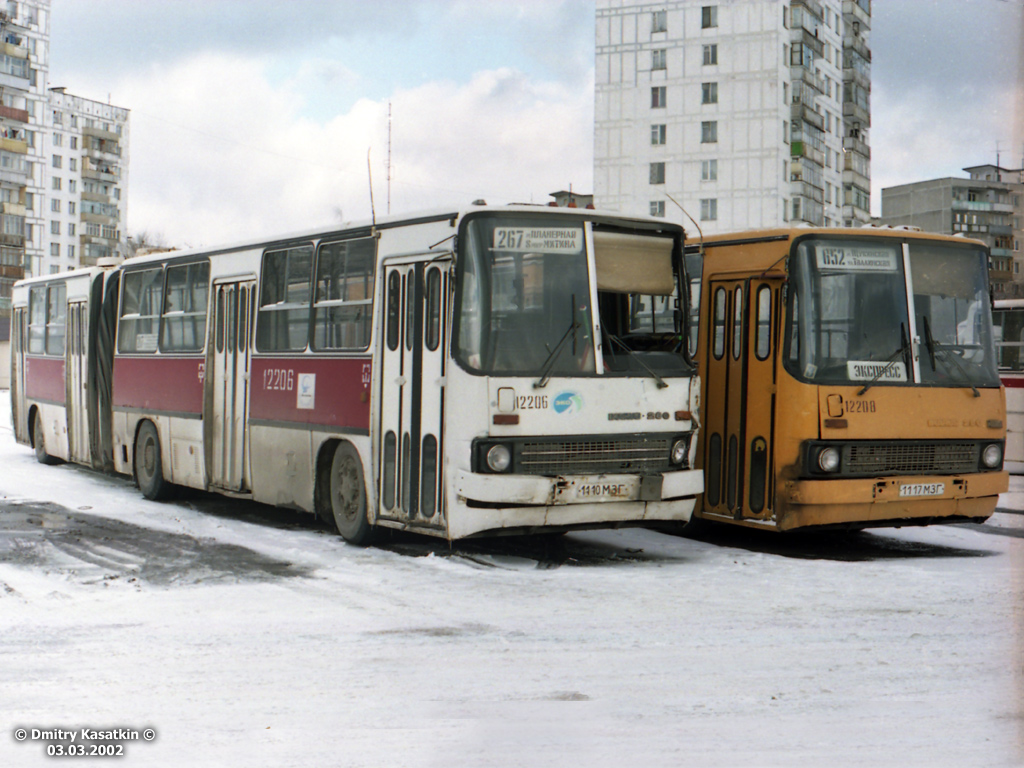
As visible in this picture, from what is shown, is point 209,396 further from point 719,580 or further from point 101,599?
point 719,580

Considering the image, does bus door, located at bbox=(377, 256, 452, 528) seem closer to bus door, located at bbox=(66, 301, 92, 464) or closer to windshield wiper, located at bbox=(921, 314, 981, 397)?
windshield wiper, located at bbox=(921, 314, 981, 397)

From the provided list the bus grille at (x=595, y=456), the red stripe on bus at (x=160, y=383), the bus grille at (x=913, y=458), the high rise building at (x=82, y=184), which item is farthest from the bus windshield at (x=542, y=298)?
the high rise building at (x=82, y=184)

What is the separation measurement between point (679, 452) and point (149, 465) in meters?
8.02

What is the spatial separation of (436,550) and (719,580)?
2.71 metres

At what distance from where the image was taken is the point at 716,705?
652cm

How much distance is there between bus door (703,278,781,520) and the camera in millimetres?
11992

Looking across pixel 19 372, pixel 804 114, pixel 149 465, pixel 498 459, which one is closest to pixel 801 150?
pixel 804 114

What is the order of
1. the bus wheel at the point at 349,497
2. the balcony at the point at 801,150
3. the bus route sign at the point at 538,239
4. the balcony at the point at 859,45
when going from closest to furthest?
the bus route sign at the point at 538,239 → the bus wheel at the point at 349,497 → the balcony at the point at 801,150 → the balcony at the point at 859,45

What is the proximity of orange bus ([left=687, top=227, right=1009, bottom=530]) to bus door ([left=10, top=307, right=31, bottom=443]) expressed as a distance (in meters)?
14.1

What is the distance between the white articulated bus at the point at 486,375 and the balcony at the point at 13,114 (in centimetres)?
9002

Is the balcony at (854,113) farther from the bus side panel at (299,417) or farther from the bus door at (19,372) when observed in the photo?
the bus side panel at (299,417)

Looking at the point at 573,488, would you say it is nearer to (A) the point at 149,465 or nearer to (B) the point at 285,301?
(B) the point at 285,301

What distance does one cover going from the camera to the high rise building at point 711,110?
69750mm

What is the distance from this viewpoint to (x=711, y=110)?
7050cm
